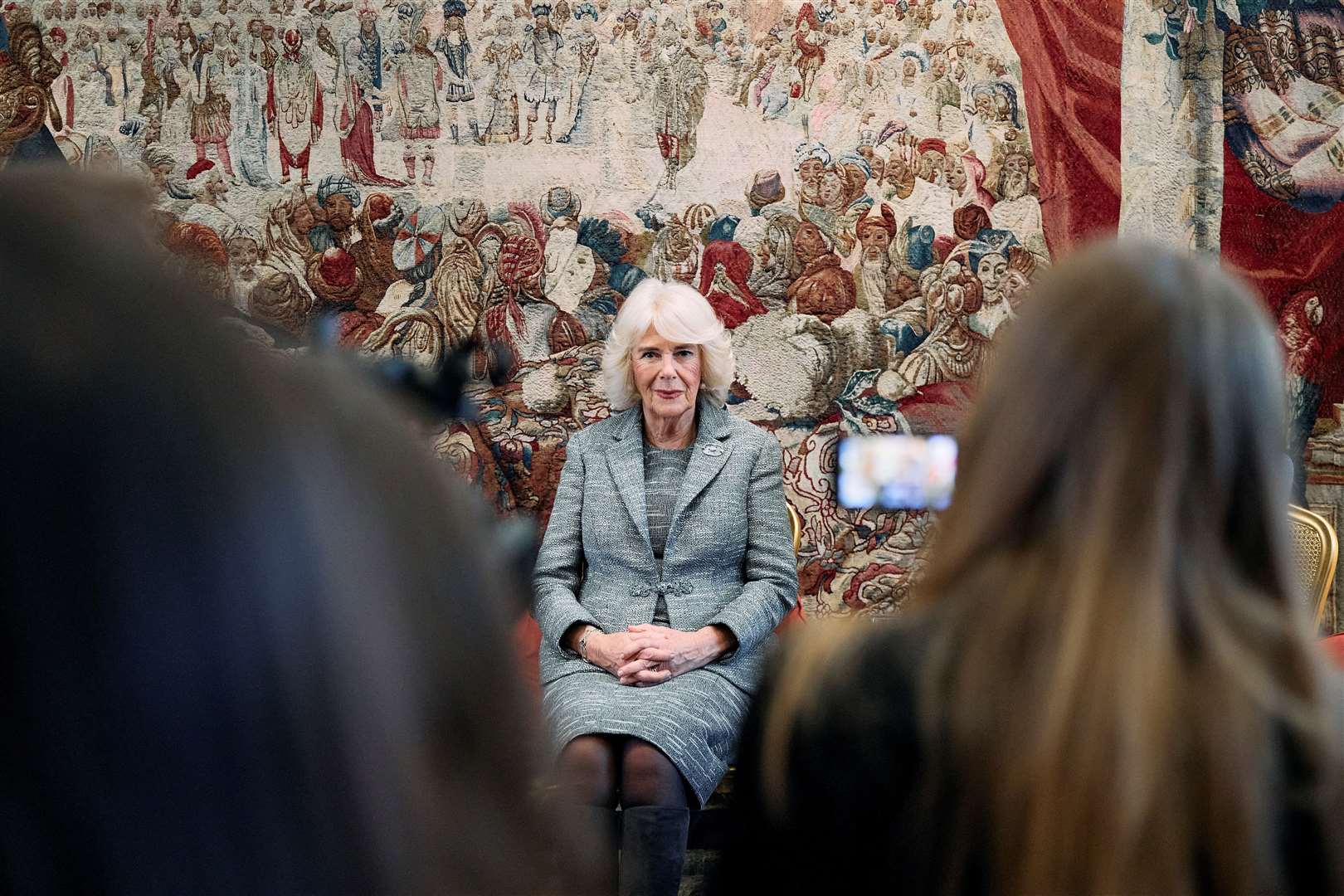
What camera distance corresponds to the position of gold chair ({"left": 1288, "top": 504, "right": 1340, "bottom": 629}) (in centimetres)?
505

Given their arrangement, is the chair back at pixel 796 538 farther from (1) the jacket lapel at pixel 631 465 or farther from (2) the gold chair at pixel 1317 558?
(2) the gold chair at pixel 1317 558

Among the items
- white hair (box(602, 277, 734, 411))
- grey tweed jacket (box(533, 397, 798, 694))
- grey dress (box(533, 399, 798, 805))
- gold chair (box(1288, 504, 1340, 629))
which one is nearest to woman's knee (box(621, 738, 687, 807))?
grey dress (box(533, 399, 798, 805))

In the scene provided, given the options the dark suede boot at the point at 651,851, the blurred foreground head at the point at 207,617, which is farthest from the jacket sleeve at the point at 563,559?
the blurred foreground head at the point at 207,617

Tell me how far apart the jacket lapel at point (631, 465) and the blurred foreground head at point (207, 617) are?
13.0 feet

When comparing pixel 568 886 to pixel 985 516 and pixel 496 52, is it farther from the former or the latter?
pixel 496 52

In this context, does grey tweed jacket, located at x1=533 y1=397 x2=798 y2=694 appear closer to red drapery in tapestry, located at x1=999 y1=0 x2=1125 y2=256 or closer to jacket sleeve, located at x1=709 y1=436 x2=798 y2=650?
jacket sleeve, located at x1=709 y1=436 x2=798 y2=650

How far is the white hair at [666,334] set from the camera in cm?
461

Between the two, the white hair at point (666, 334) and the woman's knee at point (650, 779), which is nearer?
the woman's knee at point (650, 779)

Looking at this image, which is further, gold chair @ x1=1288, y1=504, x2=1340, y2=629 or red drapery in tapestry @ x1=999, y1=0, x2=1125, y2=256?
red drapery in tapestry @ x1=999, y1=0, x2=1125, y2=256

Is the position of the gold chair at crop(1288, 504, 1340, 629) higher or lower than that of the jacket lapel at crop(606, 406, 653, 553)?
lower

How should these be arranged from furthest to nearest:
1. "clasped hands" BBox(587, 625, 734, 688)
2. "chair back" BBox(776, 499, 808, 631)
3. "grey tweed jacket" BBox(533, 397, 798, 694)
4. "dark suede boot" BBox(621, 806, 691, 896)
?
"chair back" BBox(776, 499, 808, 631), "grey tweed jacket" BBox(533, 397, 798, 694), "clasped hands" BBox(587, 625, 734, 688), "dark suede boot" BBox(621, 806, 691, 896)

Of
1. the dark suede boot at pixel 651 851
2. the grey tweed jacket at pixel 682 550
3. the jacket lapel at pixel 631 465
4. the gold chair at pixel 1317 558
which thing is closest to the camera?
the dark suede boot at pixel 651 851

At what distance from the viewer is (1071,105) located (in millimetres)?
6434

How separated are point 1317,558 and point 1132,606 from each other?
459 cm
